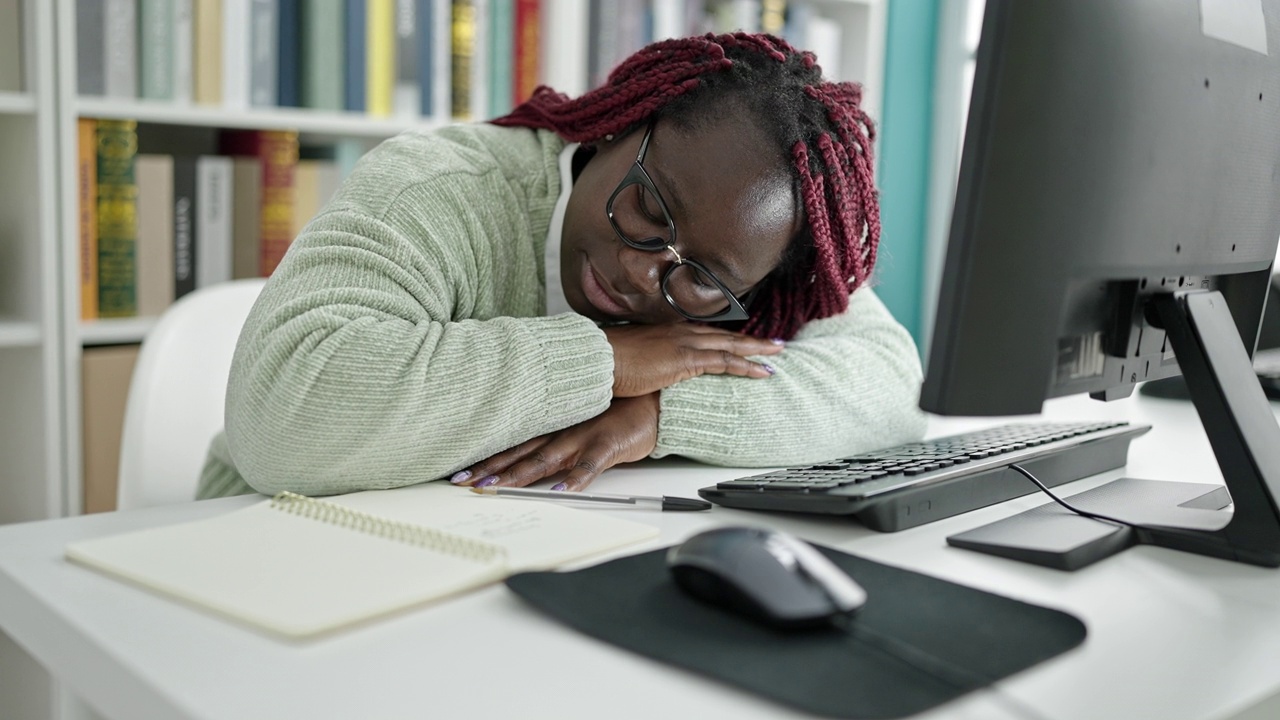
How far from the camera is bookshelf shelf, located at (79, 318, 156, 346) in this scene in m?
1.73

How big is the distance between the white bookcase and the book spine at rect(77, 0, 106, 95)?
0.07 feet

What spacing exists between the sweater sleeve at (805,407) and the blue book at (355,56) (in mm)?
1050

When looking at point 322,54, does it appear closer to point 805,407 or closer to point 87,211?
point 87,211

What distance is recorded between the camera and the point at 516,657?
1.81 feet

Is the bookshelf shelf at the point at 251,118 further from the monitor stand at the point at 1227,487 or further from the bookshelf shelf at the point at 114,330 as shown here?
the monitor stand at the point at 1227,487

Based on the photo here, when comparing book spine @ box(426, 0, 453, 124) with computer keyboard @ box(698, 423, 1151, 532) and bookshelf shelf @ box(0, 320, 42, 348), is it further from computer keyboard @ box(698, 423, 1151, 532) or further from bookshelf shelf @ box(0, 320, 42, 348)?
computer keyboard @ box(698, 423, 1151, 532)

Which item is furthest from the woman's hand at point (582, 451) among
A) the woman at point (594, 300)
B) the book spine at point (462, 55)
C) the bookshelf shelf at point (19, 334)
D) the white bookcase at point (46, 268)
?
the book spine at point (462, 55)

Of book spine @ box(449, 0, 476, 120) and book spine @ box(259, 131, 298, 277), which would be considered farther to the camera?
book spine @ box(449, 0, 476, 120)

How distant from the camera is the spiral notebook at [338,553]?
592 millimetres

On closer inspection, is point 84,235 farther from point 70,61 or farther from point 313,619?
point 313,619

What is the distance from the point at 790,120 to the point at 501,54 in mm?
1119

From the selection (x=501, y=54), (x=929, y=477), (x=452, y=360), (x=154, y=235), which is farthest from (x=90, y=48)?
(x=929, y=477)

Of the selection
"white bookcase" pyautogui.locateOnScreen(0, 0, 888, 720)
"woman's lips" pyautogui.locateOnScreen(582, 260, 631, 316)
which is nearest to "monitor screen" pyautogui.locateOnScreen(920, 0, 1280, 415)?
"woman's lips" pyautogui.locateOnScreen(582, 260, 631, 316)

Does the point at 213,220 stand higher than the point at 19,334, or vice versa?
the point at 213,220
